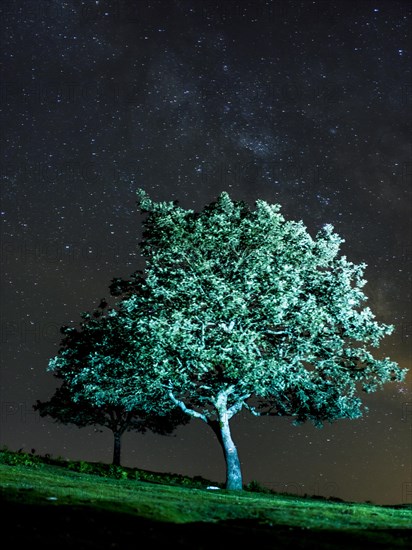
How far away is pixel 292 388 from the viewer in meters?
36.2

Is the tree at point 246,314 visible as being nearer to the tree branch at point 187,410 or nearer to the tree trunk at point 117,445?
the tree branch at point 187,410

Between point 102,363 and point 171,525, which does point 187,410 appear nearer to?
point 102,363

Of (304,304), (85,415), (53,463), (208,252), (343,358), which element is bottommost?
(53,463)

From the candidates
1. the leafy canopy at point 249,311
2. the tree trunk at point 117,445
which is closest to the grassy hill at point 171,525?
the leafy canopy at point 249,311

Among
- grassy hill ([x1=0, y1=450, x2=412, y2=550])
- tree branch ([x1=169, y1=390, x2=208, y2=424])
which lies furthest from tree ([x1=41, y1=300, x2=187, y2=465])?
grassy hill ([x1=0, y1=450, x2=412, y2=550])

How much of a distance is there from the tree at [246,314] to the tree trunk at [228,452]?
0.21 ft

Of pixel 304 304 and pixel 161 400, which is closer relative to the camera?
pixel 304 304

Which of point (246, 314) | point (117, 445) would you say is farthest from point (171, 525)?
point (117, 445)

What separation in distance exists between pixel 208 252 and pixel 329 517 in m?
19.9

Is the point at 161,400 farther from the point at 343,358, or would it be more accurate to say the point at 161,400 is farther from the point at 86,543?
the point at 86,543

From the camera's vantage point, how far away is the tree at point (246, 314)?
32.6 m

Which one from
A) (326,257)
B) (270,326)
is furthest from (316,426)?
(326,257)

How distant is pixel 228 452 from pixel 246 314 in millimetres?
9232

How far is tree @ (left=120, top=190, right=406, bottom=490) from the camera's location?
32562 mm
